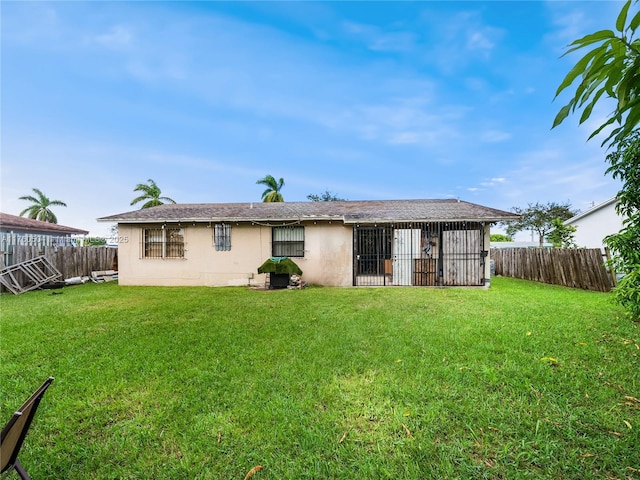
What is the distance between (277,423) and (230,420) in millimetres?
438

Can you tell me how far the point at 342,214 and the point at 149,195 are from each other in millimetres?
23921

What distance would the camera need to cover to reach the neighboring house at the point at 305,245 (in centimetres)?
1070

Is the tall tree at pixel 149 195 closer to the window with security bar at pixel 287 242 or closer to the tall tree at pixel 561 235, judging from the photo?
the window with security bar at pixel 287 242

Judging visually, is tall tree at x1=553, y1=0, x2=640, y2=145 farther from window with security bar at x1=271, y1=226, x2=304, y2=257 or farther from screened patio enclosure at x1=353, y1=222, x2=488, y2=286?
window with security bar at x1=271, y1=226, x2=304, y2=257

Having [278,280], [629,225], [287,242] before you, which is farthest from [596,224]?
[278,280]

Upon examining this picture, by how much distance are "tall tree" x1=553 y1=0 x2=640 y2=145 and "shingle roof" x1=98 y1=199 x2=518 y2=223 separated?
990cm

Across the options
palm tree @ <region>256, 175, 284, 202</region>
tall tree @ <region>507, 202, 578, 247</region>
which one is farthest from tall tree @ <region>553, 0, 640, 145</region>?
tall tree @ <region>507, 202, 578, 247</region>

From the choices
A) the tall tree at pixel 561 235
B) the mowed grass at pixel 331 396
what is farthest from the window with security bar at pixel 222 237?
the tall tree at pixel 561 235

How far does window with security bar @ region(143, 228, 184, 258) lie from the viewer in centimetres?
1170

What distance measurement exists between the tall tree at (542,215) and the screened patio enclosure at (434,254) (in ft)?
71.7

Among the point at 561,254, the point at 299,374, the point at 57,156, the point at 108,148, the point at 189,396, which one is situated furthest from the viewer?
the point at 108,148

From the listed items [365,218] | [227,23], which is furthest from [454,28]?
[365,218]

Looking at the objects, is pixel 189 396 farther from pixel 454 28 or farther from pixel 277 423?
pixel 454 28

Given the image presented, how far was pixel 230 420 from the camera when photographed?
102 inches
